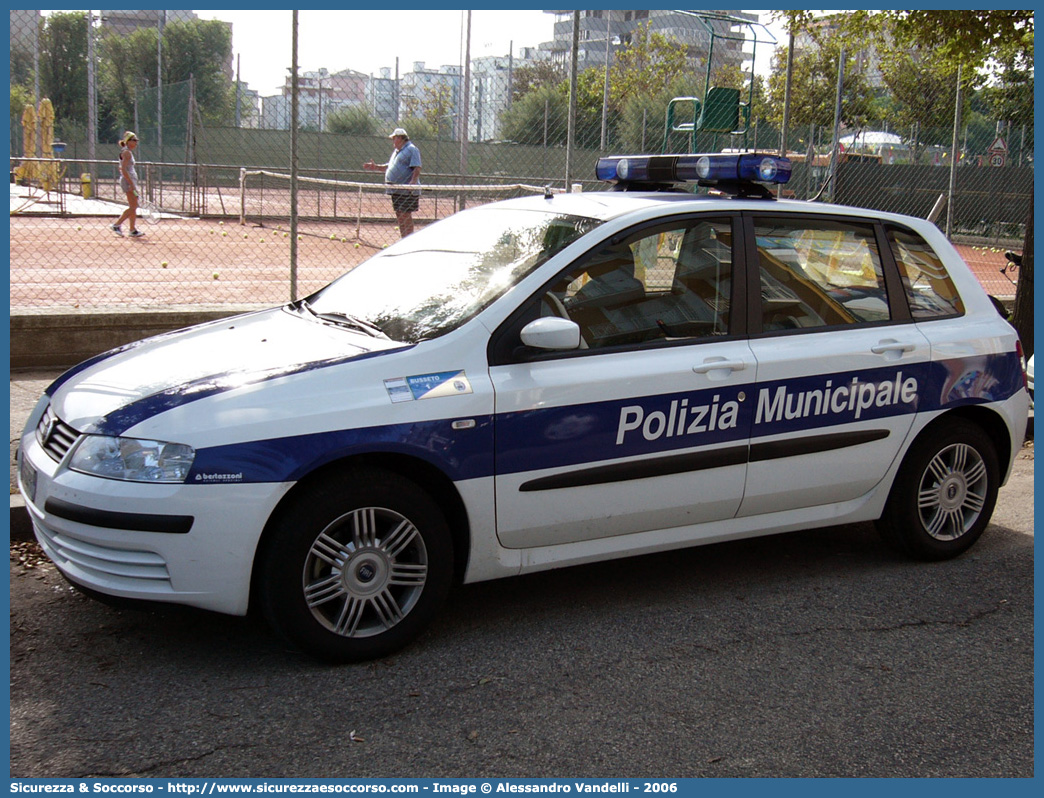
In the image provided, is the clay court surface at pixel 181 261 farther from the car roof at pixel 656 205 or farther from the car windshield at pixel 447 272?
the car roof at pixel 656 205

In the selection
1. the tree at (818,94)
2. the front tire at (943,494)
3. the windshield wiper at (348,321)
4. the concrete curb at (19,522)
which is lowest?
the concrete curb at (19,522)

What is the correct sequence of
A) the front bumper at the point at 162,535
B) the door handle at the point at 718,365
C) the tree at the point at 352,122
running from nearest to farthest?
the front bumper at the point at 162,535
the door handle at the point at 718,365
the tree at the point at 352,122

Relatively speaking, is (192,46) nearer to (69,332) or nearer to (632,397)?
(69,332)

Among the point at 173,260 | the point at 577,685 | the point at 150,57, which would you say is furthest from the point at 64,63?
the point at 577,685

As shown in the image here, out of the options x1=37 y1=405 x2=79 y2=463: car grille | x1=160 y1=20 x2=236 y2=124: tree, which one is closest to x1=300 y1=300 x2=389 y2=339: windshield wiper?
x1=37 y1=405 x2=79 y2=463: car grille

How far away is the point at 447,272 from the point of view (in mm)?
4508

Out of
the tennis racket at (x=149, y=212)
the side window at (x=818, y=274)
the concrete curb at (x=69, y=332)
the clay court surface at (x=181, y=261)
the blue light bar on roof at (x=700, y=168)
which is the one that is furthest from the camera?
the tennis racket at (x=149, y=212)

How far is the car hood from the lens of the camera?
3.73 metres

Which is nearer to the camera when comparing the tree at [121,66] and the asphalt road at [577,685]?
the asphalt road at [577,685]

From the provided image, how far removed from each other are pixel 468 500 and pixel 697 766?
4.07ft

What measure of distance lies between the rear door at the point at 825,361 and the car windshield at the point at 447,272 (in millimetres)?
904

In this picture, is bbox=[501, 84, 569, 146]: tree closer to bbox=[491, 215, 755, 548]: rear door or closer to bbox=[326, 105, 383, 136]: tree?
bbox=[326, 105, 383, 136]: tree

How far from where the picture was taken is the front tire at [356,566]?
12.1ft

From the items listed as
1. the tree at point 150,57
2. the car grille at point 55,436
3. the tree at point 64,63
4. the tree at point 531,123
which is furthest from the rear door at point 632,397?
the tree at point 64,63
